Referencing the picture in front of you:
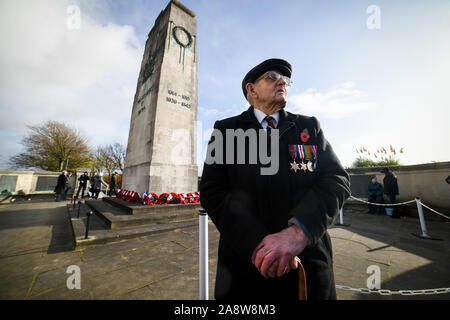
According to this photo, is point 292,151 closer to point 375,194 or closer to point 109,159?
point 375,194

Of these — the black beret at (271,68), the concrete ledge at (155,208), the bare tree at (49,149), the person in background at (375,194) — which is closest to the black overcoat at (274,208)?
the black beret at (271,68)

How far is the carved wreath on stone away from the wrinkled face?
9.00 metres

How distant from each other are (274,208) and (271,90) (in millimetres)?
983

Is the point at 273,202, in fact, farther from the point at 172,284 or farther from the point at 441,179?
the point at 441,179

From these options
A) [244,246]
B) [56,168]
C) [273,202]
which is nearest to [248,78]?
[273,202]

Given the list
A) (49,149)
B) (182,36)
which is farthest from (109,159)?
(182,36)

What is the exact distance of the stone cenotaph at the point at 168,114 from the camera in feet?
23.2

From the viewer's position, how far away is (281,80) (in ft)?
4.81

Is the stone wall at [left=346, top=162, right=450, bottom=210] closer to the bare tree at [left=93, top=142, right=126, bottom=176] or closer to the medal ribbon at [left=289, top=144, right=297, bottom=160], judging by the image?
the medal ribbon at [left=289, top=144, right=297, bottom=160]

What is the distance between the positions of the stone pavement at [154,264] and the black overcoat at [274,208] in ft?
4.89

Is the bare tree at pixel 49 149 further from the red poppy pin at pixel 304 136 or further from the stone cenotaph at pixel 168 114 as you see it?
the red poppy pin at pixel 304 136

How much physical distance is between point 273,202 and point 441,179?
34.9 feet
